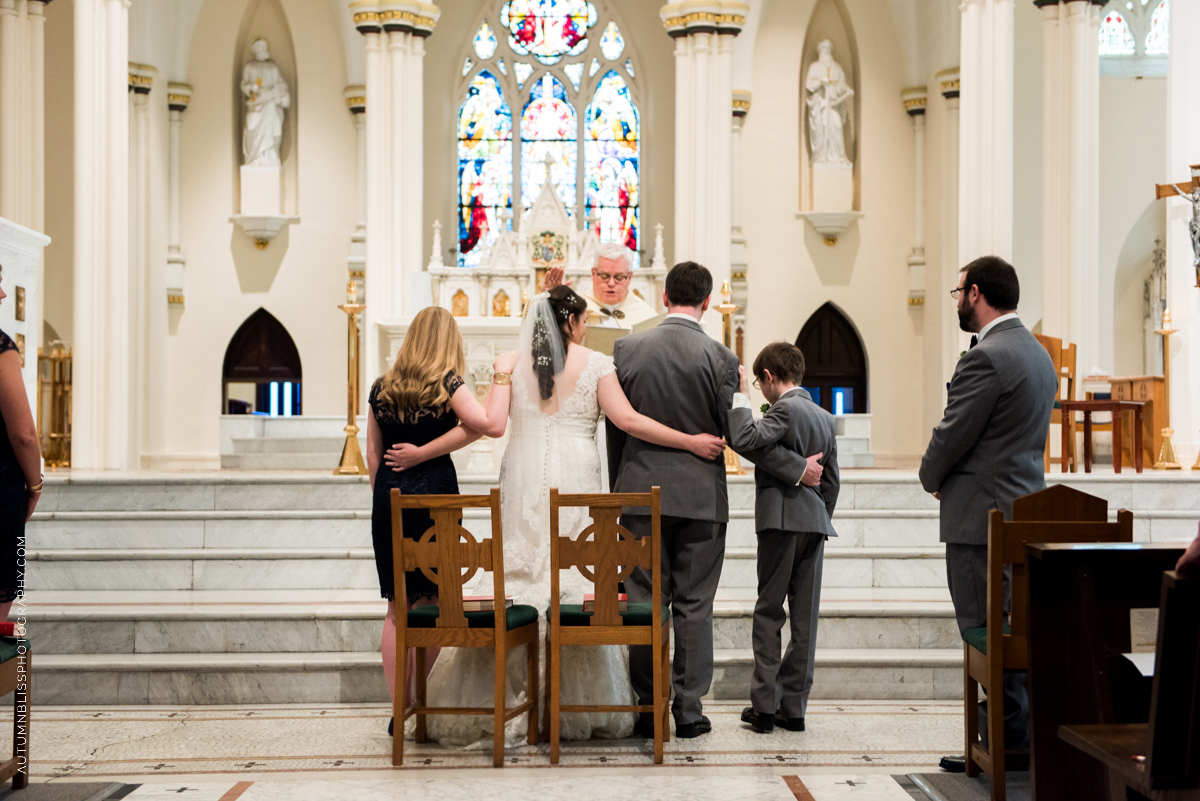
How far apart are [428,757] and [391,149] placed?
8524 mm

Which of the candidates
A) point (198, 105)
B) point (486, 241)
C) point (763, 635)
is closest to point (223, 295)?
point (198, 105)

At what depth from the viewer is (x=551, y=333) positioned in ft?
14.0

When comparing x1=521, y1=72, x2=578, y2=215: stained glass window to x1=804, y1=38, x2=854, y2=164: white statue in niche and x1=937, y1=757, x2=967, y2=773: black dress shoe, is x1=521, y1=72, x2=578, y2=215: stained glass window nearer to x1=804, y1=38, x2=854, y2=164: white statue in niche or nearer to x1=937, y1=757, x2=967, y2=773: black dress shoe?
x1=804, y1=38, x2=854, y2=164: white statue in niche

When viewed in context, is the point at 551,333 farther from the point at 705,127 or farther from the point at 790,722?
the point at 705,127

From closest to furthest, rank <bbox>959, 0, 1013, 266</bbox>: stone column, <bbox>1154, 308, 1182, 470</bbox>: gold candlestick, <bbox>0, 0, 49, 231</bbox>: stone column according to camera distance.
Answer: <bbox>1154, 308, 1182, 470</bbox>: gold candlestick, <bbox>959, 0, 1013, 266</bbox>: stone column, <bbox>0, 0, 49, 231</bbox>: stone column

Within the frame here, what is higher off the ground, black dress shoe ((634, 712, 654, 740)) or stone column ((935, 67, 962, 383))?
stone column ((935, 67, 962, 383))

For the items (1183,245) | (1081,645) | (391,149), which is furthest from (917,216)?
(1081,645)

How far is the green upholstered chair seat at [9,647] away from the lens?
3447 millimetres

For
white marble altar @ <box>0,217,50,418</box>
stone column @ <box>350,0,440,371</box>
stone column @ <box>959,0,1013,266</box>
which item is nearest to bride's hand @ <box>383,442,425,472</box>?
white marble altar @ <box>0,217,50,418</box>

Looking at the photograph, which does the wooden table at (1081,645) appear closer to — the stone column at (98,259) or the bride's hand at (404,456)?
the bride's hand at (404,456)

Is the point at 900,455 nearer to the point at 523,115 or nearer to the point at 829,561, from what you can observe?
the point at 523,115

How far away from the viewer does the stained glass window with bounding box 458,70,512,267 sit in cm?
1542

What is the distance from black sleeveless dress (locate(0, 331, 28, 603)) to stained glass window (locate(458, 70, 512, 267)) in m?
11.9

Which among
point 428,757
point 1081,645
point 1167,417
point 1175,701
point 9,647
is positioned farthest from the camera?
point 1167,417
